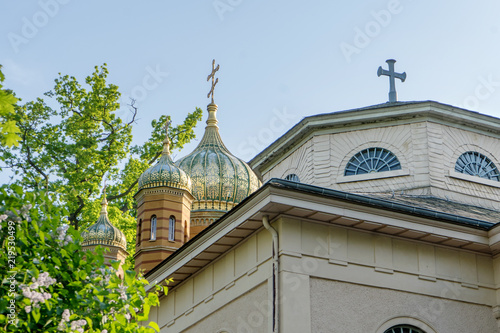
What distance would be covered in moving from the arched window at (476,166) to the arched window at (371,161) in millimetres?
1592

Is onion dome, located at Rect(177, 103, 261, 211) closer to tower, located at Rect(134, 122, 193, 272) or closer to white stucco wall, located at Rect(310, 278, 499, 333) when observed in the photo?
tower, located at Rect(134, 122, 193, 272)

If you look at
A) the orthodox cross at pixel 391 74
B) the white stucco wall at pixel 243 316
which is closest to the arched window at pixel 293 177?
the orthodox cross at pixel 391 74

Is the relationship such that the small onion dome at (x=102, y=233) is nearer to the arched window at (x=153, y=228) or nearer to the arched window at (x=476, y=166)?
the arched window at (x=153, y=228)

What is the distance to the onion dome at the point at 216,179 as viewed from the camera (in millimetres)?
33750

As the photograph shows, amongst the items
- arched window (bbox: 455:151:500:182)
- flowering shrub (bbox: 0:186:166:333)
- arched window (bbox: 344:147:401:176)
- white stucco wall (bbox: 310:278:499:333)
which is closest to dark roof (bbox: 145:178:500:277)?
white stucco wall (bbox: 310:278:499:333)

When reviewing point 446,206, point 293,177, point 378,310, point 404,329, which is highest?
point 293,177

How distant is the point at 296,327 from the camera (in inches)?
493

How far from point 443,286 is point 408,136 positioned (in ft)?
18.3

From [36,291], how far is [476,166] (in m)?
12.7

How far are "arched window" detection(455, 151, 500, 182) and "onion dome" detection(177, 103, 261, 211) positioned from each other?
50.1 ft

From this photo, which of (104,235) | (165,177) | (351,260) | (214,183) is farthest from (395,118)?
(214,183)

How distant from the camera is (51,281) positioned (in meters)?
9.41

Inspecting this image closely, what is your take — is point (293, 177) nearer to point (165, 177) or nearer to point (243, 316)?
point (243, 316)

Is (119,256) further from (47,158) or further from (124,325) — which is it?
(124,325)
